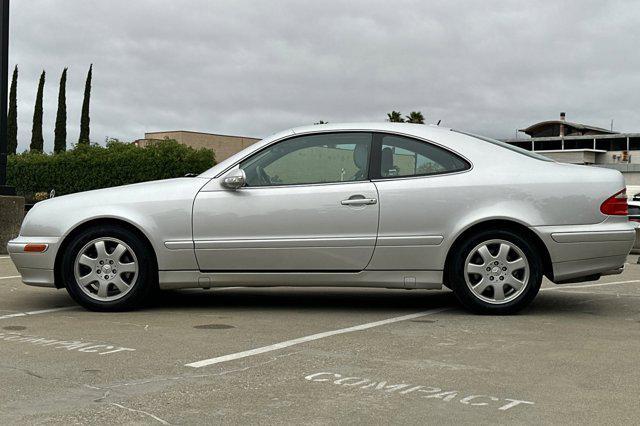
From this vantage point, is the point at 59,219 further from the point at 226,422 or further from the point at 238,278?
the point at 226,422

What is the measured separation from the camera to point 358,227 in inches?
261

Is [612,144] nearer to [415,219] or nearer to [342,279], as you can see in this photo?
[415,219]

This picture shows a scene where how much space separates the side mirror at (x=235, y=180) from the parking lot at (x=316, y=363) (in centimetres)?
102

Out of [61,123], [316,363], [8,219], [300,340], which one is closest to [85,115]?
[61,123]

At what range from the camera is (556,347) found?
5383 millimetres

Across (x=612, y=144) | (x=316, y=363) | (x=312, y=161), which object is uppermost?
(x=612, y=144)

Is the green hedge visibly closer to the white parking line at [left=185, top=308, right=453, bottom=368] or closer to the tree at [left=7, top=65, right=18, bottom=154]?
the tree at [left=7, top=65, right=18, bottom=154]

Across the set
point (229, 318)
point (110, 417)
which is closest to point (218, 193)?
point (229, 318)

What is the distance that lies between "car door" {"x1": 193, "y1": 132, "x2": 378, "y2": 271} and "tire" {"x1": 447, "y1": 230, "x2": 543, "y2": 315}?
0.76 metres

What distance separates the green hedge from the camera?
177 feet

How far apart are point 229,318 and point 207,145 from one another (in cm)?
6280

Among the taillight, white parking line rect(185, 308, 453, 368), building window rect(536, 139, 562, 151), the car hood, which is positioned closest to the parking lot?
white parking line rect(185, 308, 453, 368)

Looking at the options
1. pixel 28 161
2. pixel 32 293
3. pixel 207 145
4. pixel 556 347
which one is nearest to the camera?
pixel 556 347

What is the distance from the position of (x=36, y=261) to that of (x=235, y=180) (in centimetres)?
177
